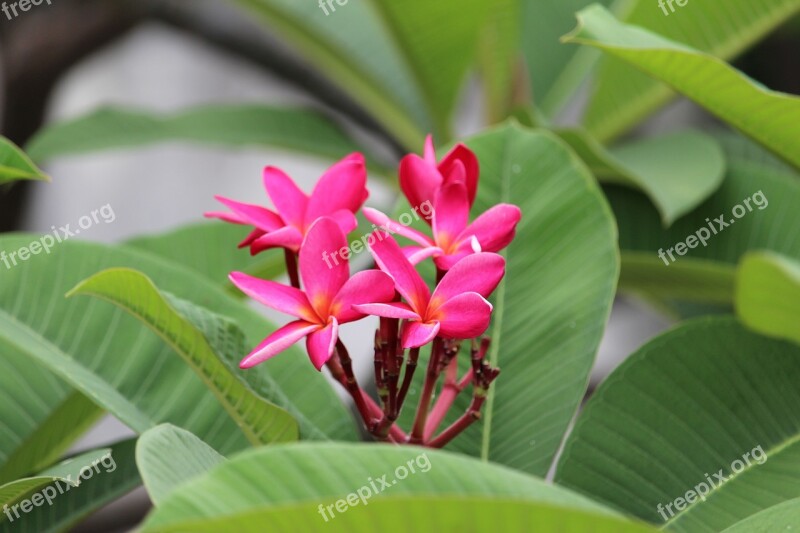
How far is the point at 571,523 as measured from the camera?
36 cm

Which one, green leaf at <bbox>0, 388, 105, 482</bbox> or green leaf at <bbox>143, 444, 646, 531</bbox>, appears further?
green leaf at <bbox>0, 388, 105, 482</bbox>

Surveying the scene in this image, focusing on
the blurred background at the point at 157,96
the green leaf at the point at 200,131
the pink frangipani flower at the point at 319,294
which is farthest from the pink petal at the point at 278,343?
the blurred background at the point at 157,96

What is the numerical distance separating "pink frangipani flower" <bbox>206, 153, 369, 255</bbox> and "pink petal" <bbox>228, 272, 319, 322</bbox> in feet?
0.21

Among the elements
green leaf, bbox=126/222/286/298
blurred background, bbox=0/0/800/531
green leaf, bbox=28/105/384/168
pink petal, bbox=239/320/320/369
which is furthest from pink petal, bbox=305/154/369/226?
blurred background, bbox=0/0/800/531

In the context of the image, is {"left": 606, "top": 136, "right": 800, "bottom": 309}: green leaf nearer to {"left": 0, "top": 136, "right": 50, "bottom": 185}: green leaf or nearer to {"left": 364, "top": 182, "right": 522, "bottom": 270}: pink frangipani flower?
{"left": 364, "top": 182, "right": 522, "bottom": 270}: pink frangipani flower

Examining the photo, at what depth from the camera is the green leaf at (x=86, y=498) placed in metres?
0.65

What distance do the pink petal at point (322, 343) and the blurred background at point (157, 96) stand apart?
1.13 m

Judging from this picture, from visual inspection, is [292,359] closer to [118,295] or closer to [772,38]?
[118,295]

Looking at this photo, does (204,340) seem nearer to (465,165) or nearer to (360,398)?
(360,398)

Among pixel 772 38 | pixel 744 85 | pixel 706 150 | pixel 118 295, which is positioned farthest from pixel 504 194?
pixel 772 38

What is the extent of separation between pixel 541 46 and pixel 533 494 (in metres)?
1.04

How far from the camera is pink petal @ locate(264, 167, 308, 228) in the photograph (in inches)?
23.4

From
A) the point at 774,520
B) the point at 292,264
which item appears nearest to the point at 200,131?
the point at 292,264

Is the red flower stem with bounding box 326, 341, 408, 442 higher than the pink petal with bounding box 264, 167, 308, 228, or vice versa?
the pink petal with bounding box 264, 167, 308, 228
